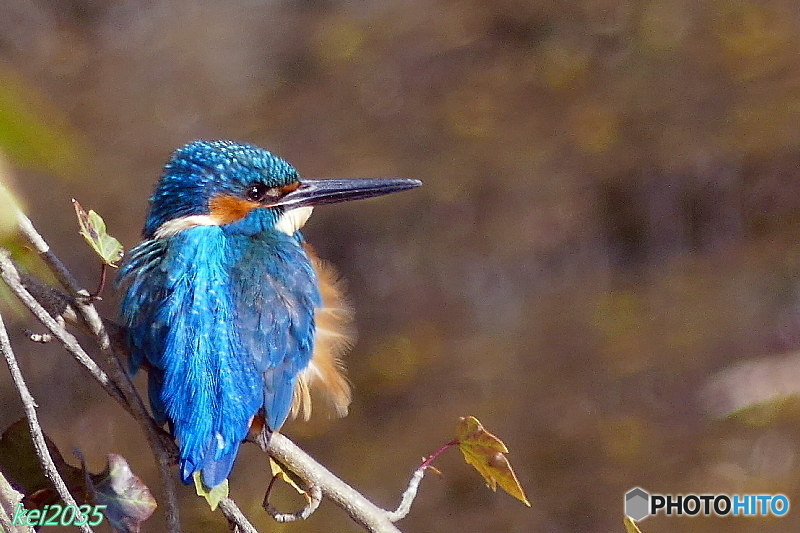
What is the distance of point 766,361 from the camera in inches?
152

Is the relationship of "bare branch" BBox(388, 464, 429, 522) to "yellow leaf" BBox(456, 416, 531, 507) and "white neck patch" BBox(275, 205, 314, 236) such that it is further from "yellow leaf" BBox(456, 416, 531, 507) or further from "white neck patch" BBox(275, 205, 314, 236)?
Answer: "white neck patch" BBox(275, 205, 314, 236)

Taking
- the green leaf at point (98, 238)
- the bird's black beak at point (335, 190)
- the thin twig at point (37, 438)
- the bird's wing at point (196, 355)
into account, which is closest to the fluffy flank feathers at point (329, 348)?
the bird's black beak at point (335, 190)

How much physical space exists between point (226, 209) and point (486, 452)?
0.71 meters

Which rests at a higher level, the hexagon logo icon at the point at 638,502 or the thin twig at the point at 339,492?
the hexagon logo icon at the point at 638,502

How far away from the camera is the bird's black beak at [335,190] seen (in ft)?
5.94

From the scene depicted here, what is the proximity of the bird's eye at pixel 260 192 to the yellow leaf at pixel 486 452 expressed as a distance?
66 centimetres

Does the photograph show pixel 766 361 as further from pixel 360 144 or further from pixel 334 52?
pixel 334 52

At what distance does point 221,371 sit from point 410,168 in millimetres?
3333

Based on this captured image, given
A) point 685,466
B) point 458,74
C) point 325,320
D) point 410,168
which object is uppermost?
point 458,74

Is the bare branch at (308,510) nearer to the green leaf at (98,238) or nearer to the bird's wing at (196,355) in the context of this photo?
the bird's wing at (196,355)

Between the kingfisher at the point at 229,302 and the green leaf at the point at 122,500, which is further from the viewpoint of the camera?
the kingfisher at the point at 229,302

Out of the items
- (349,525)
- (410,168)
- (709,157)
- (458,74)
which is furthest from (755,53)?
(349,525)

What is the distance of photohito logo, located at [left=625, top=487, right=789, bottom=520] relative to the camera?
3.50 meters

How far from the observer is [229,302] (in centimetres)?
150
